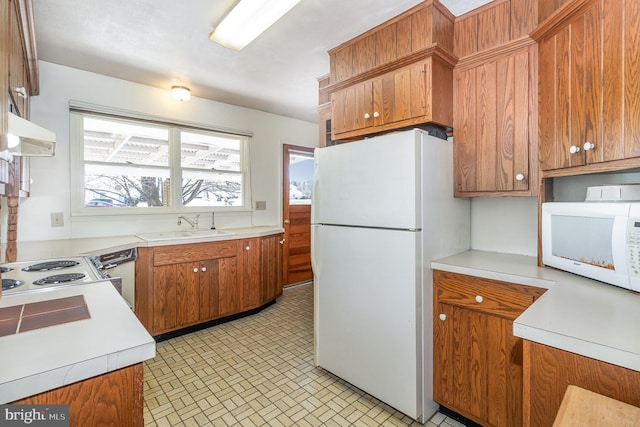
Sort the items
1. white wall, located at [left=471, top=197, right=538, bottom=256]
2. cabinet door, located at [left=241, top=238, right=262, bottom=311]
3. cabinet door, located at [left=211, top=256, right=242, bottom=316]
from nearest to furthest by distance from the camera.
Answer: white wall, located at [left=471, top=197, right=538, bottom=256] < cabinet door, located at [left=211, top=256, right=242, bottom=316] < cabinet door, located at [left=241, top=238, right=262, bottom=311]

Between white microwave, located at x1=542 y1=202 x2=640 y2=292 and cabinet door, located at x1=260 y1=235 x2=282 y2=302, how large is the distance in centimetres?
248

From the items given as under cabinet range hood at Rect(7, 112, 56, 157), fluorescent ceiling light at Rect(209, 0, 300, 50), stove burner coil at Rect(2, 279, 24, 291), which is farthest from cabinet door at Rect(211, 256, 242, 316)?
fluorescent ceiling light at Rect(209, 0, 300, 50)

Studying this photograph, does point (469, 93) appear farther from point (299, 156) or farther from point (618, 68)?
point (299, 156)

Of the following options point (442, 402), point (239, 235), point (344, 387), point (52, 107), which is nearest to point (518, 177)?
point (442, 402)

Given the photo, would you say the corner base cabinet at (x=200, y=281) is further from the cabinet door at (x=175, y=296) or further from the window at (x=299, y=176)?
the window at (x=299, y=176)

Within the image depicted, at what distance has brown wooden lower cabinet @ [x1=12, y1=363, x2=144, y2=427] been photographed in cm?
69

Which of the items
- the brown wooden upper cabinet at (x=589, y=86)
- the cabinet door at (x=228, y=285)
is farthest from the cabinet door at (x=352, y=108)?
the cabinet door at (x=228, y=285)

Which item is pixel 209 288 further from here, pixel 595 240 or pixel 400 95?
pixel 595 240

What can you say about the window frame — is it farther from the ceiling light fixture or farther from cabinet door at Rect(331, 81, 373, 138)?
cabinet door at Rect(331, 81, 373, 138)

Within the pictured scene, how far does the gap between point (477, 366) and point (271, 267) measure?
2303 millimetres

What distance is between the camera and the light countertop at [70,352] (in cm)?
65

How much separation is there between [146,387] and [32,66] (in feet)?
7.20

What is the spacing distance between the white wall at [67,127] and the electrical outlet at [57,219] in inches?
1.0

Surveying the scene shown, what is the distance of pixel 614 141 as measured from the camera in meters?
1.26
